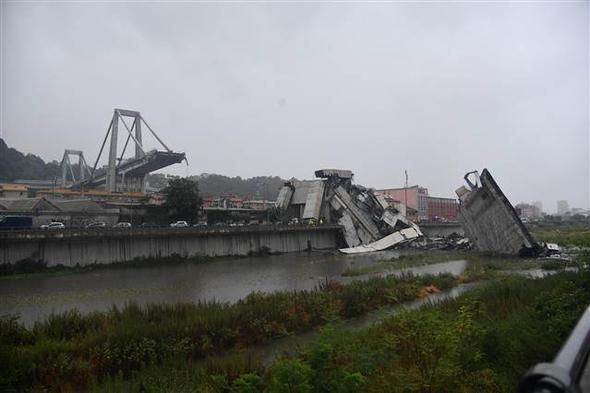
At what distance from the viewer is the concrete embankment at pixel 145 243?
35250 mm

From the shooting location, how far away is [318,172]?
67625 mm

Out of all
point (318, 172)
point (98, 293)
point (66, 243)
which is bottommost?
point (98, 293)

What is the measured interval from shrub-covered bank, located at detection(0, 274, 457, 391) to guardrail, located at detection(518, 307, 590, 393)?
8.54 m

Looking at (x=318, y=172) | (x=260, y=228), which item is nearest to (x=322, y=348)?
(x=260, y=228)

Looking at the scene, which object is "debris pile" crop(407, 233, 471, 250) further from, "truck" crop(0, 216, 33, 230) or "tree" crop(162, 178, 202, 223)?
"truck" crop(0, 216, 33, 230)

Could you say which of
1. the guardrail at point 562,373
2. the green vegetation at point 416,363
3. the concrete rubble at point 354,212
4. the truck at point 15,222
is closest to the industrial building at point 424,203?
the concrete rubble at point 354,212

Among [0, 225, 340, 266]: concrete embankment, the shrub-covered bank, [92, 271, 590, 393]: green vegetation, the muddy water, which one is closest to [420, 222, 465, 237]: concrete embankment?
[0, 225, 340, 266]: concrete embankment

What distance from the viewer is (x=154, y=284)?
2933 cm

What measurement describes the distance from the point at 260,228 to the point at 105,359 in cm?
4196

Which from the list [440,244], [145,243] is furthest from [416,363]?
[440,244]

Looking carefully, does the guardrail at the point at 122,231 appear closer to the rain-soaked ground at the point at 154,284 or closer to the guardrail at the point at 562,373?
the rain-soaked ground at the point at 154,284

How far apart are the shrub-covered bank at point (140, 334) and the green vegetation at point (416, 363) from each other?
1.37 metres

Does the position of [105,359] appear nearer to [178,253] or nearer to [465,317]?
[465,317]

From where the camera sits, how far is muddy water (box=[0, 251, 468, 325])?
883 inches
